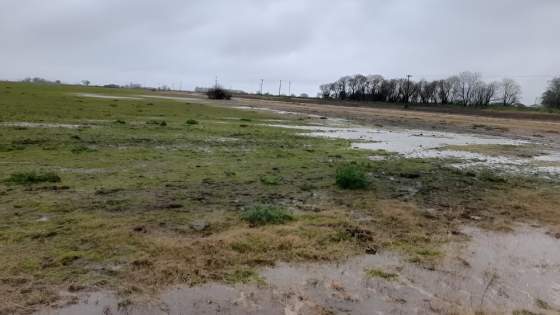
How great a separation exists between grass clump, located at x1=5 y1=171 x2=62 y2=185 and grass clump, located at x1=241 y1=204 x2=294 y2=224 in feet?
14.9

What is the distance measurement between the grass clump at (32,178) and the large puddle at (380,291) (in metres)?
5.11

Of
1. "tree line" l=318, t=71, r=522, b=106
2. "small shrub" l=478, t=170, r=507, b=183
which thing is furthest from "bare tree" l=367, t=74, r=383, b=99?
"small shrub" l=478, t=170, r=507, b=183

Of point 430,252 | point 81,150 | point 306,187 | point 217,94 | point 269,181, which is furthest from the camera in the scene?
point 217,94

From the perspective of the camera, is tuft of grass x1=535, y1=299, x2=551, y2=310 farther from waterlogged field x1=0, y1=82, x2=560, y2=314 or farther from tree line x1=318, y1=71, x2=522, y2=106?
tree line x1=318, y1=71, x2=522, y2=106

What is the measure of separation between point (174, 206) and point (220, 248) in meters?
2.13

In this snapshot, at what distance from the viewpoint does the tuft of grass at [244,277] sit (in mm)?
4725

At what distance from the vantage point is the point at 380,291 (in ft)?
15.4

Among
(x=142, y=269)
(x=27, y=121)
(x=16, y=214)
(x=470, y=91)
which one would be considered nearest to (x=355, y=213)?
(x=142, y=269)

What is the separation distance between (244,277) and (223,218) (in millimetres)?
2007

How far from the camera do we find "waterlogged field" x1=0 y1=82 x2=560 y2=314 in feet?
15.1

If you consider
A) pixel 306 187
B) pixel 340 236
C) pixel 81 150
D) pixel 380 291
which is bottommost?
pixel 380 291

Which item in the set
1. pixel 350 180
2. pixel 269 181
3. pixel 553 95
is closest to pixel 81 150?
pixel 269 181

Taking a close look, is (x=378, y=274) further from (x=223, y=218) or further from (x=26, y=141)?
(x=26, y=141)

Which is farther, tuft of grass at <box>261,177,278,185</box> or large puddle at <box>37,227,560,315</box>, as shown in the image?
tuft of grass at <box>261,177,278,185</box>
